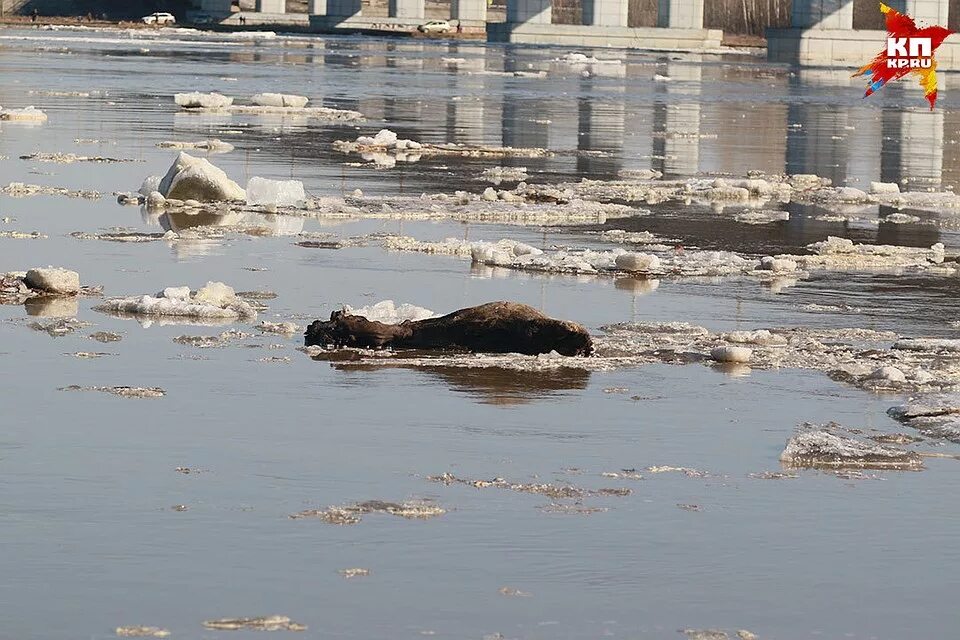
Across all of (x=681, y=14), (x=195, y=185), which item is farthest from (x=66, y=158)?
(x=681, y=14)

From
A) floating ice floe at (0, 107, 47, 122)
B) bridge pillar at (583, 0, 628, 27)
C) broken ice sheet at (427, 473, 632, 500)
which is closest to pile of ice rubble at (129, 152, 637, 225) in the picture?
broken ice sheet at (427, 473, 632, 500)

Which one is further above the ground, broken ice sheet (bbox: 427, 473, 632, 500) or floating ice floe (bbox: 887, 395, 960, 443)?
floating ice floe (bbox: 887, 395, 960, 443)

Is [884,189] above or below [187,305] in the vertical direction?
above

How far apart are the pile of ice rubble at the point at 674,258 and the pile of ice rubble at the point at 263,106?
17081mm

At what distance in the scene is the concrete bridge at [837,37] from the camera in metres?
82.6

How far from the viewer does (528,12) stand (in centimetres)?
10731

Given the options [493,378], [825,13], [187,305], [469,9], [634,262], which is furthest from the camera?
[469,9]

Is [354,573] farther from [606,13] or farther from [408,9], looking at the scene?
[408,9]

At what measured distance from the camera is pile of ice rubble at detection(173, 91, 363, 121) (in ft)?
106

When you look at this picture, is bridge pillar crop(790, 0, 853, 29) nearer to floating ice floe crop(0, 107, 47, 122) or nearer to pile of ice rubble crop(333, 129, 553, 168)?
pile of ice rubble crop(333, 129, 553, 168)

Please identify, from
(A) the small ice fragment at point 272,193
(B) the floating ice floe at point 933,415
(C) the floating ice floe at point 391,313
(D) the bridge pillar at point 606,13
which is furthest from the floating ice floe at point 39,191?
(D) the bridge pillar at point 606,13

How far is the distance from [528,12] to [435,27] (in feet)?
57.4

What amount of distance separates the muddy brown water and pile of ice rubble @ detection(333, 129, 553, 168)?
25.1 feet

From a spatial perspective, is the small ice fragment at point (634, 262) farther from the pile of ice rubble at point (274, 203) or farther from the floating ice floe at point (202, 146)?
the floating ice floe at point (202, 146)
